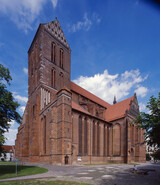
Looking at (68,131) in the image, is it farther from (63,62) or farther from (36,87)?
(63,62)

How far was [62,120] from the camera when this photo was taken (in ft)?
84.2

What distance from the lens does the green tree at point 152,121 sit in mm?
11060

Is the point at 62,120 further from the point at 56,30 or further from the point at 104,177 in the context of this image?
the point at 56,30

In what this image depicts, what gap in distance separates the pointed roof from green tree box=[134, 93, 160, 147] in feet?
104

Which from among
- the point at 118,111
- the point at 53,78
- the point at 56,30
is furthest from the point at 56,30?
the point at 118,111

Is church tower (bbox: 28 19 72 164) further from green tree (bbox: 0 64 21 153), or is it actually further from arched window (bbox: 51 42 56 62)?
green tree (bbox: 0 64 21 153)

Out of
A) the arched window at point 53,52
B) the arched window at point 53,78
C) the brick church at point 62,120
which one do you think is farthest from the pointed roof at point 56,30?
the arched window at point 53,78

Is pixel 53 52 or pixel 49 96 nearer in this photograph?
pixel 49 96

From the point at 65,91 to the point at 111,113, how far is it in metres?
20.0

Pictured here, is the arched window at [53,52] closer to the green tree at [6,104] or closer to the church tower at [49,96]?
the church tower at [49,96]

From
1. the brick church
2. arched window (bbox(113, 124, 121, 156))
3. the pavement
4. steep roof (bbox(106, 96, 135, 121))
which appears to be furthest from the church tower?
arched window (bbox(113, 124, 121, 156))

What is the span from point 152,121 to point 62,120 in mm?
16807

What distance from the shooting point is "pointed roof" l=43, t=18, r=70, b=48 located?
37250 mm

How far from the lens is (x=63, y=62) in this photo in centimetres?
3969
